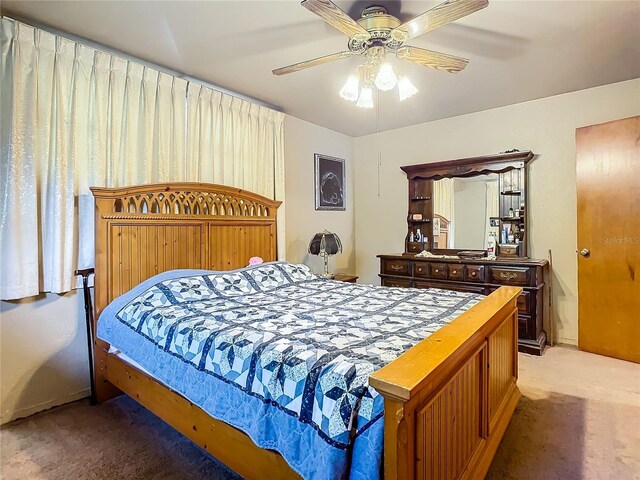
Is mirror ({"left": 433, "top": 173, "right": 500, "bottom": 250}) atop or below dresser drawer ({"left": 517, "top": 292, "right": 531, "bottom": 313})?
atop

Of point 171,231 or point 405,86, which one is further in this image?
point 171,231

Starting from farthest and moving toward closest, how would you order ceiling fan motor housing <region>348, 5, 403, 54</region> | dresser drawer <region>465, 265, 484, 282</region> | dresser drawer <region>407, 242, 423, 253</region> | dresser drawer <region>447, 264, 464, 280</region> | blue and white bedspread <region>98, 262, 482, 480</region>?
1. dresser drawer <region>407, 242, 423, 253</region>
2. dresser drawer <region>447, 264, 464, 280</region>
3. dresser drawer <region>465, 265, 484, 282</region>
4. ceiling fan motor housing <region>348, 5, 403, 54</region>
5. blue and white bedspread <region>98, 262, 482, 480</region>

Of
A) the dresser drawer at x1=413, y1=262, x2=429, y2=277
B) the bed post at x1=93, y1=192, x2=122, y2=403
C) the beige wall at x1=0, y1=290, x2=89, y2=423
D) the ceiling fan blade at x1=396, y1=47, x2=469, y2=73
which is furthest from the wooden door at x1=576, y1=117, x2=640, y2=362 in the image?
the beige wall at x1=0, y1=290, x2=89, y2=423

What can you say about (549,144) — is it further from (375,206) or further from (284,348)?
(284,348)

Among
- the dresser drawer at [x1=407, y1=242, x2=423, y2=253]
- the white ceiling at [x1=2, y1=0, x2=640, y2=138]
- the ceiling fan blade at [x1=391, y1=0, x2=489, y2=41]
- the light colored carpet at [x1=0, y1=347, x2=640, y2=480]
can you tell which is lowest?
the light colored carpet at [x1=0, y1=347, x2=640, y2=480]

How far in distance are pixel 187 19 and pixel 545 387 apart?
3.53 meters

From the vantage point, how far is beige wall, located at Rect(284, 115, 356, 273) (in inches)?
161

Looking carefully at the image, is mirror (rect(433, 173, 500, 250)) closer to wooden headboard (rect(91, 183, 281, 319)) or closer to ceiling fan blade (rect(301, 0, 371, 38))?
wooden headboard (rect(91, 183, 281, 319))

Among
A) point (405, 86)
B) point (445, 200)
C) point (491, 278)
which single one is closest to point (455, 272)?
point (491, 278)

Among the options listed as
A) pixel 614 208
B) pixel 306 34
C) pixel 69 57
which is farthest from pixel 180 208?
pixel 614 208

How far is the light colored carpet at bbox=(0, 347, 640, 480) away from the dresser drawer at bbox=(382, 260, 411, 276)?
67.8 inches

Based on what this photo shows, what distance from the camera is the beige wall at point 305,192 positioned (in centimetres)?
410

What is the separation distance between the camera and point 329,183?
4602 mm

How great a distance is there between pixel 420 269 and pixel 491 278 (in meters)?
0.73
